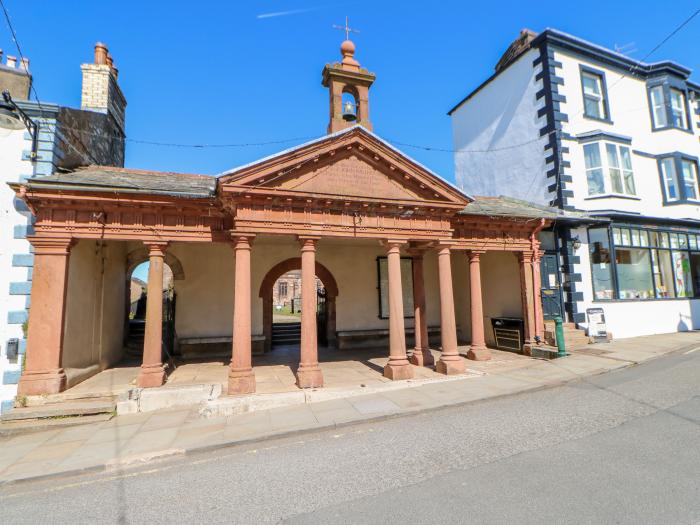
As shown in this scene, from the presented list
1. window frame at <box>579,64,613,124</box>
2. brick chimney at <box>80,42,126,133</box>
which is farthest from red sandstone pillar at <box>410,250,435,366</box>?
brick chimney at <box>80,42,126,133</box>

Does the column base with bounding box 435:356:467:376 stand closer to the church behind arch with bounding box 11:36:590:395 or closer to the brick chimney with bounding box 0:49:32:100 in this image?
the church behind arch with bounding box 11:36:590:395

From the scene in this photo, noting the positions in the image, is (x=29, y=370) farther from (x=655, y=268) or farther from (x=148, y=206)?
(x=655, y=268)

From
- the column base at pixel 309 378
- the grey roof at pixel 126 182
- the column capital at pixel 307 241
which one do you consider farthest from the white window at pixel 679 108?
the grey roof at pixel 126 182

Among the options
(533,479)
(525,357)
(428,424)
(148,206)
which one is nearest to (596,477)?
(533,479)

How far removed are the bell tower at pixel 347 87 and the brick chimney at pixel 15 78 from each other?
7996 mm

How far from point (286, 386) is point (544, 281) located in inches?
385

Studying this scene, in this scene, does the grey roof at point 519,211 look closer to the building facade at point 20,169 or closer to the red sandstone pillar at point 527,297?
the red sandstone pillar at point 527,297

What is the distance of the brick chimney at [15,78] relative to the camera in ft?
31.1

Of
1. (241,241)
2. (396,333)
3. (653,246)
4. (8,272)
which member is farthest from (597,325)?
(8,272)

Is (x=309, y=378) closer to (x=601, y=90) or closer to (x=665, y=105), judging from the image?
(x=601, y=90)

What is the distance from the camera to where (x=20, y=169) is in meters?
8.53

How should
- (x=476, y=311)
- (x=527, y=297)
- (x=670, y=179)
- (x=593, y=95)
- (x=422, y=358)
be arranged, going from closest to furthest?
(x=422, y=358) → (x=476, y=311) → (x=527, y=297) → (x=593, y=95) → (x=670, y=179)

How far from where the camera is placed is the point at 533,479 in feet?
13.7

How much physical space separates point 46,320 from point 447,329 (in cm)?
946
